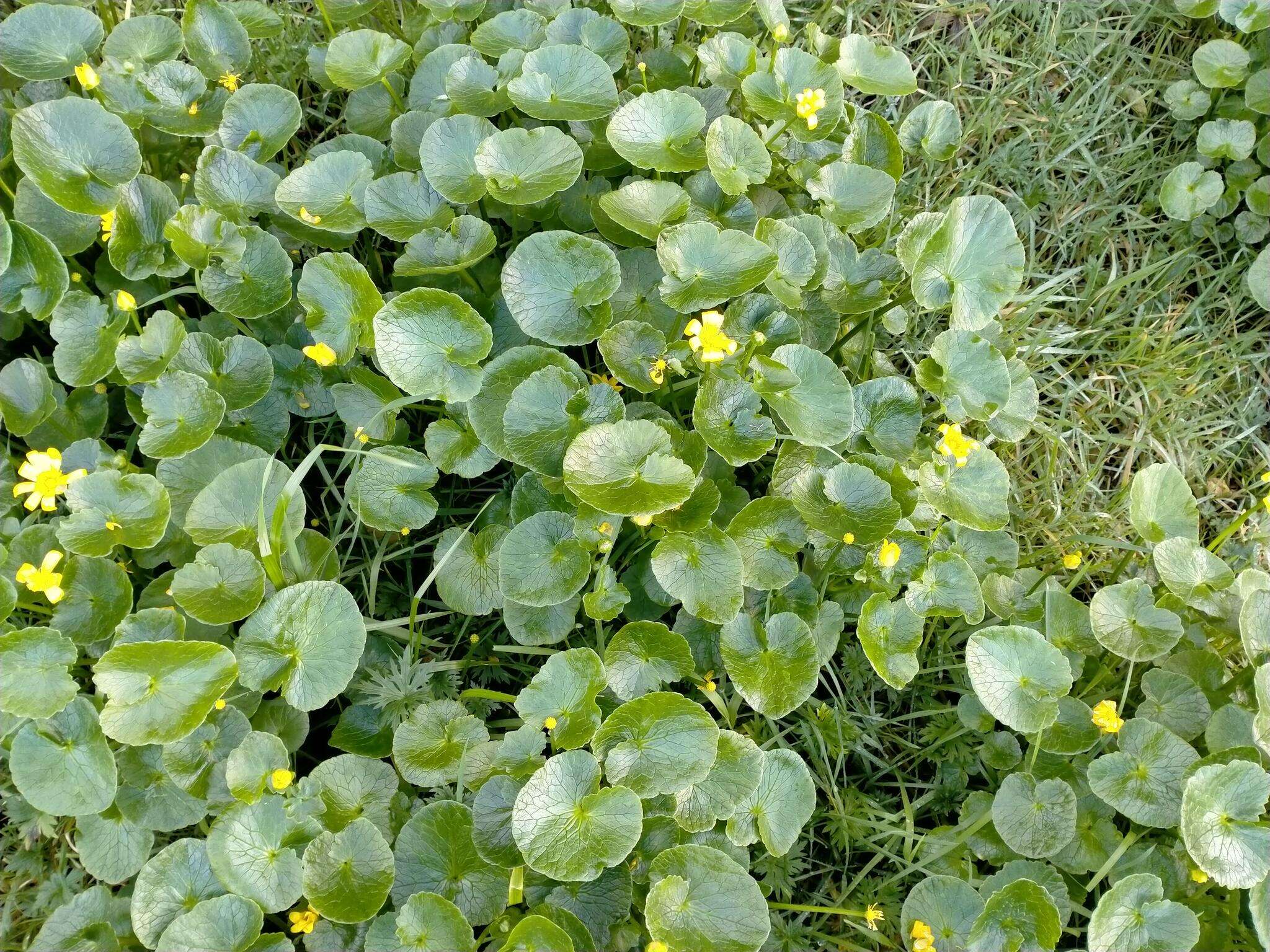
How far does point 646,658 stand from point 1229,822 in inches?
45.6

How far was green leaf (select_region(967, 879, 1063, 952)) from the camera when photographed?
5.66ft

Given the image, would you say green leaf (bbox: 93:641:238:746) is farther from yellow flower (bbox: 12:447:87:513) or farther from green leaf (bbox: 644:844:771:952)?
green leaf (bbox: 644:844:771:952)

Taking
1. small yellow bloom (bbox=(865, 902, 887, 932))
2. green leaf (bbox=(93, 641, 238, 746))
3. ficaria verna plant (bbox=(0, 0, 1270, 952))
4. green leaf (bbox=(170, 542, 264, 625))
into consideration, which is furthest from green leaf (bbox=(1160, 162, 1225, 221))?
green leaf (bbox=(93, 641, 238, 746))

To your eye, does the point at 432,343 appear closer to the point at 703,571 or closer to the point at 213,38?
the point at 703,571

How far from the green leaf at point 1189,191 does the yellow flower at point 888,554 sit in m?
1.65

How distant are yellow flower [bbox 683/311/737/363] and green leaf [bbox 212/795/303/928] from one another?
1.16 metres

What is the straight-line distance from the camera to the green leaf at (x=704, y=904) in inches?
64.4

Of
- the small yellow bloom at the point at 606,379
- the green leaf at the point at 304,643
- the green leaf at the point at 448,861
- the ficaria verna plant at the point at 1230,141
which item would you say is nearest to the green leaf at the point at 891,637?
the small yellow bloom at the point at 606,379

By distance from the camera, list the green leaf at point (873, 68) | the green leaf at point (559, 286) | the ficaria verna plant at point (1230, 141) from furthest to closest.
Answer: the ficaria verna plant at point (1230, 141), the green leaf at point (873, 68), the green leaf at point (559, 286)

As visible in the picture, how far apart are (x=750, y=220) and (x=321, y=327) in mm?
1025

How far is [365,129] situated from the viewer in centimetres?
238

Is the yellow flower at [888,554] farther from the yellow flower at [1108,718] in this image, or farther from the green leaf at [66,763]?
the green leaf at [66,763]

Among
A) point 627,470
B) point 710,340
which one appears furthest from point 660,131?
point 627,470

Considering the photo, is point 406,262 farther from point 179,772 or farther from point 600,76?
point 179,772
